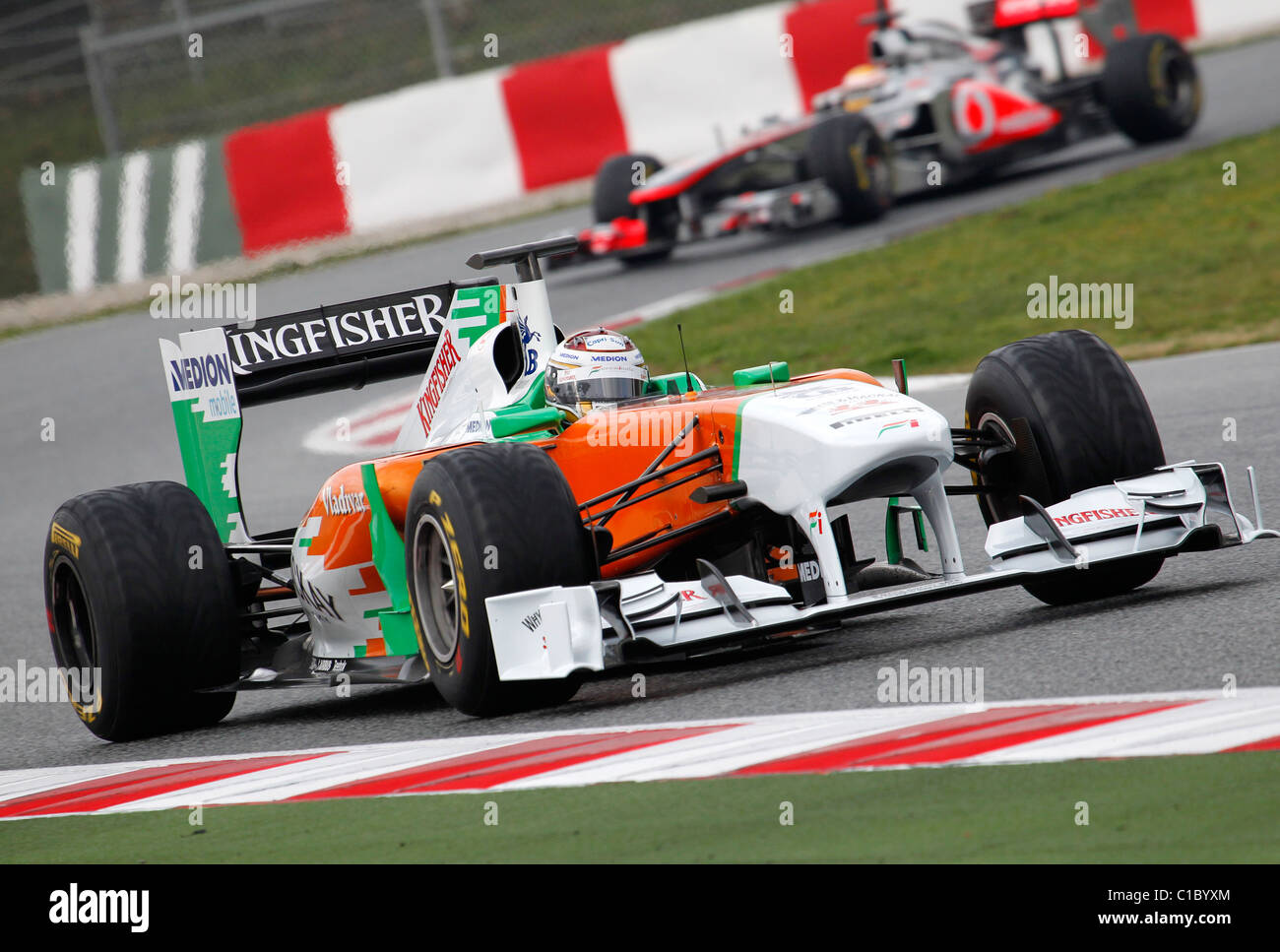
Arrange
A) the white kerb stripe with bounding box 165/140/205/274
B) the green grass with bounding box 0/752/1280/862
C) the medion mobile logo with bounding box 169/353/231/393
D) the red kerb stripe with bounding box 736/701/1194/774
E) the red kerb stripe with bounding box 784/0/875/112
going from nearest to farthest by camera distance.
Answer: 1. the green grass with bounding box 0/752/1280/862
2. the red kerb stripe with bounding box 736/701/1194/774
3. the medion mobile logo with bounding box 169/353/231/393
4. the white kerb stripe with bounding box 165/140/205/274
5. the red kerb stripe with bounding box 784/0/875/112

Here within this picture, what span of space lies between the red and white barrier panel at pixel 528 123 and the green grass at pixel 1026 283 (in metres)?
4.96

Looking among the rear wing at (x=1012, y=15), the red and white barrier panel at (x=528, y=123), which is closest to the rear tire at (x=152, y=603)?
the rear wing at (x=1012, y=15)

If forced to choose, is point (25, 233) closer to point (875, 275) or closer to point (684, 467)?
point (875, 275)

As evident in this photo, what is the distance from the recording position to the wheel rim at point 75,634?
25.0 feet

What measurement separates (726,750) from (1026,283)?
412 inches

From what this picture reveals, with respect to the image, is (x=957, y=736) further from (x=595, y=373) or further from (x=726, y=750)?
(x=595, y=373)

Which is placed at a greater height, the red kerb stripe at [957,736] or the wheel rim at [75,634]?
Result: the wheel rim at [75,634]

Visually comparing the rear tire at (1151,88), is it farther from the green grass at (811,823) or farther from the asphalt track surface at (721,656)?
the green grass at (811,823)

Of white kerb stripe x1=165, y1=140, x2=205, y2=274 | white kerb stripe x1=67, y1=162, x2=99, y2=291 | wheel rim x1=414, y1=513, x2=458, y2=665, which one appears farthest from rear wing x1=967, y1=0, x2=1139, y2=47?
wheel rim x1=414, y1=513, x2=458, y2=665

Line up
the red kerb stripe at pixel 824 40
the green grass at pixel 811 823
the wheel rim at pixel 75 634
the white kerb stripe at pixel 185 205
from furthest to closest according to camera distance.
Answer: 1. the red kerb stripe at pixel 824 40
2. the white kerb stripe at pixel 185 205
3. the wheel rim at pixel 75 634
4. the green grass at pixel 811 823

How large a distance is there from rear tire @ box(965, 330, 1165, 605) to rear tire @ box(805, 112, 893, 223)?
10.7 m

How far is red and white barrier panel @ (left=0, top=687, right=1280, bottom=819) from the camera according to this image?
15.8 ft
